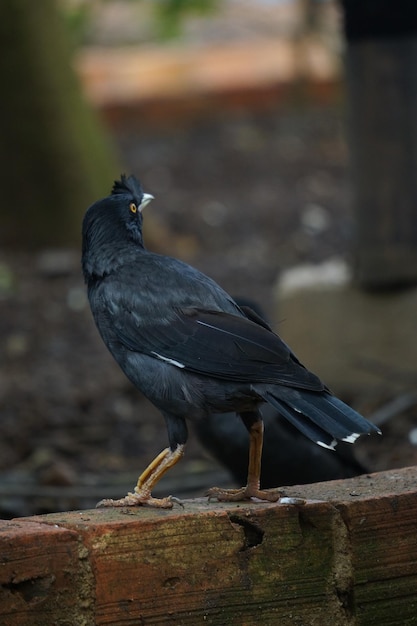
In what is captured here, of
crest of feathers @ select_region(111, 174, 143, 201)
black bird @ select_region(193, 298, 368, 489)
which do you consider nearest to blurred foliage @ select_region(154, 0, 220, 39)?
black bird @ select_region(193, 298, 368, 489)

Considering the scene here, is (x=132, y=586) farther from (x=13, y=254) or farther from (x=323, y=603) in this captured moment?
(x=13, y=254)

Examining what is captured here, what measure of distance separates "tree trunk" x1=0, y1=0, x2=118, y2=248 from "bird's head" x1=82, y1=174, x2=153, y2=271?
5192 mm

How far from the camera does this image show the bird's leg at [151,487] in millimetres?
3148

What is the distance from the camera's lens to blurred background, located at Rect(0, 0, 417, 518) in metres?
6.00

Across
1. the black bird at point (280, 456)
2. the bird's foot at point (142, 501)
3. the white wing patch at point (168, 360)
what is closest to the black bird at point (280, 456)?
the black bird at point (280, 456)

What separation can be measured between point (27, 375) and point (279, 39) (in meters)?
10.0

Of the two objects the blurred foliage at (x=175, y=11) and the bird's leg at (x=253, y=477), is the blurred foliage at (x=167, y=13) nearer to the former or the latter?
the blurred foliage at (x=175, y=11)

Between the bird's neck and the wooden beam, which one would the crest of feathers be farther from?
the wooden beam

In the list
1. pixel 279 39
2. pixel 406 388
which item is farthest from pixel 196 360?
pixel 279 39

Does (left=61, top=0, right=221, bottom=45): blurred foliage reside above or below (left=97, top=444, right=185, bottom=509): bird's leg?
above

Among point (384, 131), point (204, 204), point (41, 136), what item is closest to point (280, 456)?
point (384, 131)

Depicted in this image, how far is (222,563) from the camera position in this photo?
2936 mm

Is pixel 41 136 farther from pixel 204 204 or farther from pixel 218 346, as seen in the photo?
pixel 218 346

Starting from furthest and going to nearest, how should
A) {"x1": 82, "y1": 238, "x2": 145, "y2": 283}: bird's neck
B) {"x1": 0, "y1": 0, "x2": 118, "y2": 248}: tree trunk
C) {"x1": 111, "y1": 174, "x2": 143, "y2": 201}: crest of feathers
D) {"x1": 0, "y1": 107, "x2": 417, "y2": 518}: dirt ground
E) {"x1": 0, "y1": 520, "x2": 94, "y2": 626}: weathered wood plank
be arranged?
1. {"x1": 0, "y1": 0, "x2": 118, "y2": 248}: tree trunk
2. {"x1": 0, "y1": 107, "x2": 417, "y2": 518}: dirt ground
3. {"x1": 111, "y1": 174, "x2": 143, "y2": 201}: crest of feathers
4. {"x1": 82, "y1": 238, "x2": 145, "y2": 283}: bird's neck
5. {"x1": 0, "y1": 520, "x2": 94, "y2": 626}: weathered wood plank
